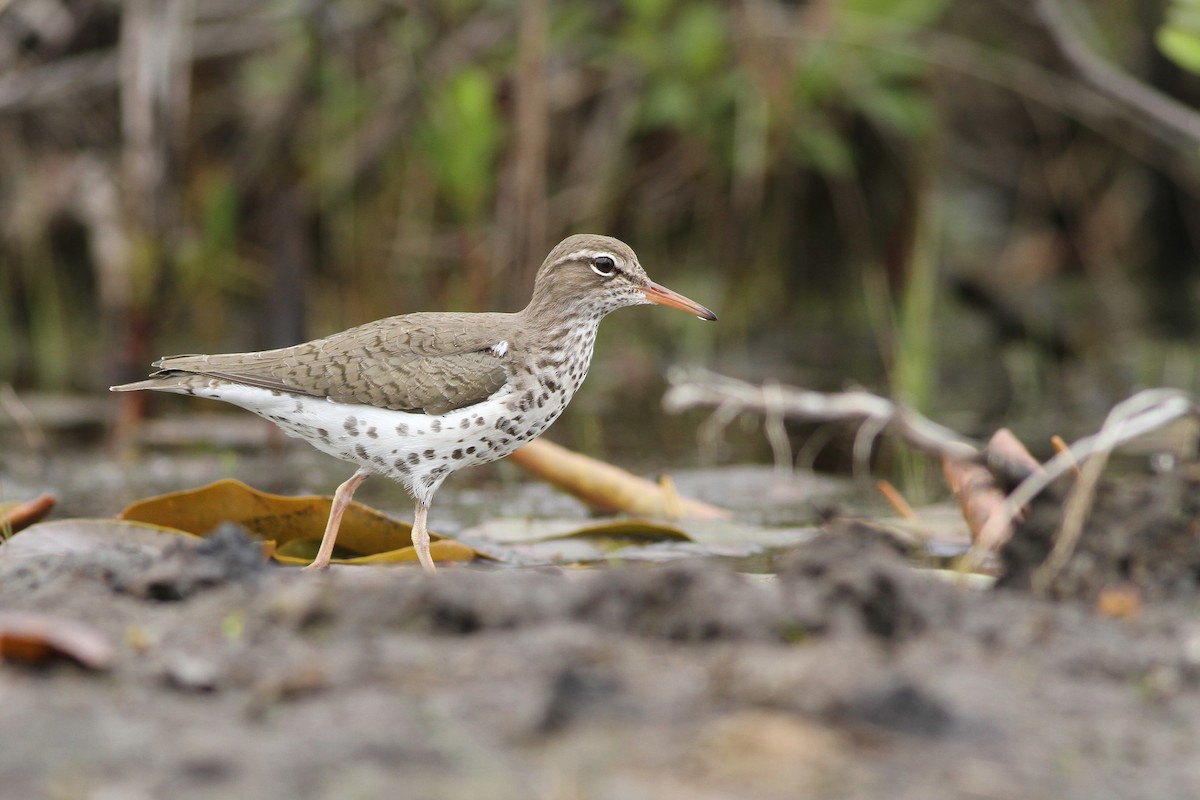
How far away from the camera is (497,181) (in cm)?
1104

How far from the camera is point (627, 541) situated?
543 cm

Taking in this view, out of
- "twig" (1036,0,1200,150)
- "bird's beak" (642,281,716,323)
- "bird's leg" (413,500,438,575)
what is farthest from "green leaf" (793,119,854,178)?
"bird's leg" (413,500,438,575)

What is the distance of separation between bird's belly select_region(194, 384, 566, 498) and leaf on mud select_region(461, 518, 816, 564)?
36 centimetres

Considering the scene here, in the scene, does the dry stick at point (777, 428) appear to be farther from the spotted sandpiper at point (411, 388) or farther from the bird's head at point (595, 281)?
the spotted sandpiper at point (411, 388)

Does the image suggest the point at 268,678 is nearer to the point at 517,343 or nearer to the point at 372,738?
the point at 372,738

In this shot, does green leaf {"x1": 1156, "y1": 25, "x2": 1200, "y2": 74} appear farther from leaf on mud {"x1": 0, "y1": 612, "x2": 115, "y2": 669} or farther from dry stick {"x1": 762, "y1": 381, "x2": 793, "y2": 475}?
leaf on mud {"x1": 0, "y1": 612, "x2": 115, "y2": 669}

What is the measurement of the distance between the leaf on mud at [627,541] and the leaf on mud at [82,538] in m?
1.24

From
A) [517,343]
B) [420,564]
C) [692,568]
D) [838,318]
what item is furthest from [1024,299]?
[692,568]

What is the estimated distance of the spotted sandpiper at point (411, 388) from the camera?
17.5 feet

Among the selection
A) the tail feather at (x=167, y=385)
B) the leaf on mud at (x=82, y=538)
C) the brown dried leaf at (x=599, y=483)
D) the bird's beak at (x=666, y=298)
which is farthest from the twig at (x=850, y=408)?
the leaf on mud at (x=82, y=538)

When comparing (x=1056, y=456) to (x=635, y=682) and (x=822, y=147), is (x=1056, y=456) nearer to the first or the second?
(x=635, y=682)

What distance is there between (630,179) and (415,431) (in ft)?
20.8

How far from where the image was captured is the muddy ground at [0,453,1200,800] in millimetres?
2584

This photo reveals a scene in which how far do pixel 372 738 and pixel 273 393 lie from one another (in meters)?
2.95
